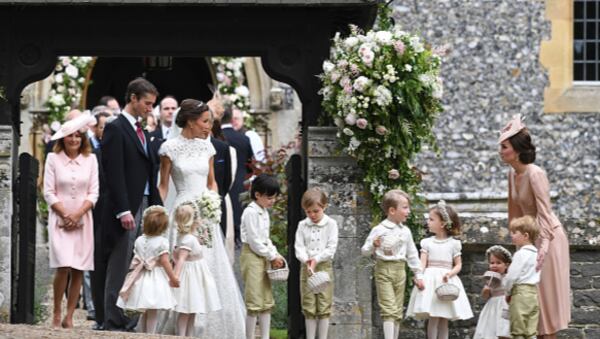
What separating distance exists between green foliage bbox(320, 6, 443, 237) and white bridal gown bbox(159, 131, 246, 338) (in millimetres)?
1095

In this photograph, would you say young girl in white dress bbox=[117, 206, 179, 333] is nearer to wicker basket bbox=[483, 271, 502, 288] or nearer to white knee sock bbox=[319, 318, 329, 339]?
white knee sock bbox=[319, 318, 329, 339]

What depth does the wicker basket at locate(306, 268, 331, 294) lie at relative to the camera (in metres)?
12.7

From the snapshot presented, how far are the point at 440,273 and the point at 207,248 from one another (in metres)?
1.80

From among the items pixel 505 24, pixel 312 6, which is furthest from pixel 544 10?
pixel 312 6

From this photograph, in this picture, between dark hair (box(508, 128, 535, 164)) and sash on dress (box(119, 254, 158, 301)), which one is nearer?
sash on dress (box(119, 254, 158, 301))

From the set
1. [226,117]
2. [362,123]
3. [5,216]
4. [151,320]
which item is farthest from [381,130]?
[226,117]

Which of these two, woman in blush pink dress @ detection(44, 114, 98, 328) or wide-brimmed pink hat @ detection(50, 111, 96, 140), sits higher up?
wide-brimmed pink hat @ detection(50, 111, 96, 140)

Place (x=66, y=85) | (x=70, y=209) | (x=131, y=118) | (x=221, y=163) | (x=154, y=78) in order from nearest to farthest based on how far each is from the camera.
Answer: (x=70, y=209), (x=131, y=118), (x=221, y=163), (x=66, y=85), (x=154, y=78)

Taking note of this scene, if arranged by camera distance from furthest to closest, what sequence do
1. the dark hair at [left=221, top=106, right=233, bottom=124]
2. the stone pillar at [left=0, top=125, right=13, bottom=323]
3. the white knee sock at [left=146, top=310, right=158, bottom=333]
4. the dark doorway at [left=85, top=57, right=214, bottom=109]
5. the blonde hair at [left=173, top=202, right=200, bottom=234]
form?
the dark doorway at [left=85, top=57, right=214, bottom=109] → the dark hair at [left=221, top=106, right=233, bottom=124] → the stone pillar at [left=0, top=125, right=13, bottom=323] → the blonde hair at [left=173, top=202, right=200, bottom=234] → the white knee sock at [left=146, top=310, right=158, bottom=333]

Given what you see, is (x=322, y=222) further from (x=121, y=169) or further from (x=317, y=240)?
(x=121, y=169)

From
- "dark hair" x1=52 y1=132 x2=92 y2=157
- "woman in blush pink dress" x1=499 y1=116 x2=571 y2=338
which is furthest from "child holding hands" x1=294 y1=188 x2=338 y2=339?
"dark hair" x1=52 y1=132 x2=92 y2=157

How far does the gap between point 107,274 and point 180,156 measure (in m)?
1.20

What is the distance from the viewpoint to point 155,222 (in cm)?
1255

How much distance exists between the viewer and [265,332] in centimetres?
1289
